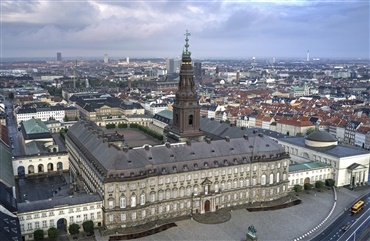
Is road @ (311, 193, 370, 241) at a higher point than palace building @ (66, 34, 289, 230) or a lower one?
lower

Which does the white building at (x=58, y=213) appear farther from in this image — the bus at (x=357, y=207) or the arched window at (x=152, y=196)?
the bus at (x=357, y=207)

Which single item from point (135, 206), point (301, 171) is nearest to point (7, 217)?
point (135, 206)

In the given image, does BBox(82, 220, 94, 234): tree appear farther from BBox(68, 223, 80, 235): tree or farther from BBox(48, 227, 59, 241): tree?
BBox(48, 227, 59, 241): tree

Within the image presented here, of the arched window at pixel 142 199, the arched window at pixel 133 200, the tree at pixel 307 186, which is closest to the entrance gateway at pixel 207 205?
the arched window at pixel 142 199

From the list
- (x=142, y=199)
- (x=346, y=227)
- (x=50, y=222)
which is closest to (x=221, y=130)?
(x=142, y=199)

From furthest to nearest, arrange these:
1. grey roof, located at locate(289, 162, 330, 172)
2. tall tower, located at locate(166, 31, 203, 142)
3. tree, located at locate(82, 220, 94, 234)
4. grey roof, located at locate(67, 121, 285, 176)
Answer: tall tower, located at locate(166, 31, 203, 142) → grey roof, located at locate(289, 162, 330, 172) → grey roof, located at locate(67, 121, 285, 176) → tree, located at locate(82, 220, 94, 234)

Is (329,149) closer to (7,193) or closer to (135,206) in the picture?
(135,206)

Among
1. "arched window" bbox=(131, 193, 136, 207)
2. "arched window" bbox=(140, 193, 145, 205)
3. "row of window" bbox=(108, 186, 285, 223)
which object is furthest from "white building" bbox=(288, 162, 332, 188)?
"arched window" bbox=(131, 193, 136, 207)
